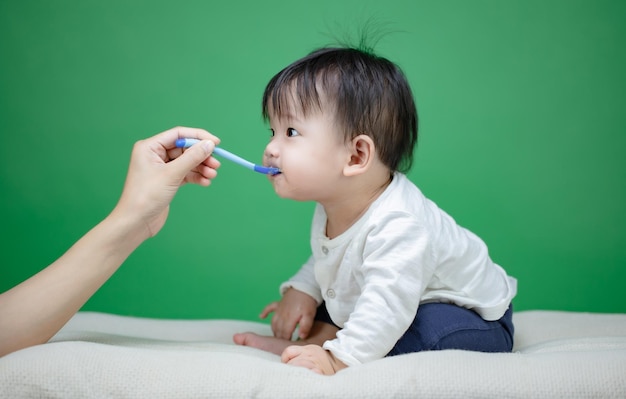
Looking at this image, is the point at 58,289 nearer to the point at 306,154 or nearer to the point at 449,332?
the point at 306,154

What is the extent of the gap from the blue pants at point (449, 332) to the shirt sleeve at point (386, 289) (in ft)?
0.26

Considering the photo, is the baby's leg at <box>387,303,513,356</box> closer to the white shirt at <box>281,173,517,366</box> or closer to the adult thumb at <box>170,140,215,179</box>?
the white shirt at <box>281,173,517,366</box>

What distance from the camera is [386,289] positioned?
123cm

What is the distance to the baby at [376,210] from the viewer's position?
1.29 meters

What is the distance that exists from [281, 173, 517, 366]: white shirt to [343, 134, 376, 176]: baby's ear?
0.24 feet

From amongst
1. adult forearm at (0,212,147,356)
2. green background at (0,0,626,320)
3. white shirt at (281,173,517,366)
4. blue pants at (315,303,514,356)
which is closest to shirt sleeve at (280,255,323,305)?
white shirt at (281,173,517,366)

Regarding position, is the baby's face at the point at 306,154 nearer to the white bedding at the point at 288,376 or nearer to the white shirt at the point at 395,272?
the white shirt at the point at 395,272

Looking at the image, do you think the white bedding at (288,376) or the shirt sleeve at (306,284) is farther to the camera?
the shirt sleeve at (306,284)

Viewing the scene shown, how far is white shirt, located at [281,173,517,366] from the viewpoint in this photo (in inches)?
48.1

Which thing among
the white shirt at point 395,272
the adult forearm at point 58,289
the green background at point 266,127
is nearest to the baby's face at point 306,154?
the white shirt at point 395,272

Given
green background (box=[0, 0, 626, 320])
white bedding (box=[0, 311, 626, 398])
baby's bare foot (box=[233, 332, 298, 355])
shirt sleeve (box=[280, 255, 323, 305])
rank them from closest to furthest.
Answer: white bedding (box=[0, 311, 626, 398]), baby's bare foot (box=[233, 332, 298, 355]), shirt sleeve (box=[280, 255, 323, 305]), green background (box=[0, 0, 626, 320])

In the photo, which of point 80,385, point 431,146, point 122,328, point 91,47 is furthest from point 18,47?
point 80,385

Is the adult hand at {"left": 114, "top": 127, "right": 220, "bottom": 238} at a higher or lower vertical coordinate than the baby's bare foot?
higher

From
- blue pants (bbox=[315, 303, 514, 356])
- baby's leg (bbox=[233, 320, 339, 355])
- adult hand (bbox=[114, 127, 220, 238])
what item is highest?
adult hand (bbox=[114, 127, 220, 238])
